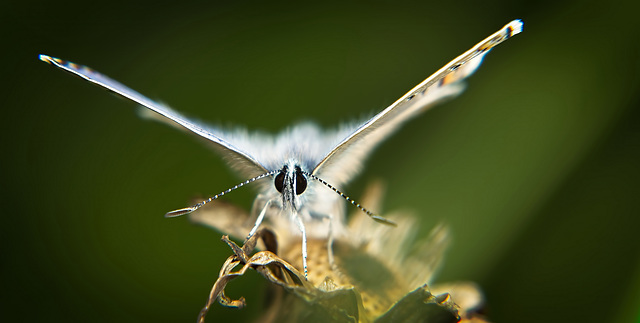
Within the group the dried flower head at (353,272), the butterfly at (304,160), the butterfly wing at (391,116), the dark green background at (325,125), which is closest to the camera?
the dried flower head at (353,272)

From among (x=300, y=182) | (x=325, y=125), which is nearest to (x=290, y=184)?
(x=300, y=182)

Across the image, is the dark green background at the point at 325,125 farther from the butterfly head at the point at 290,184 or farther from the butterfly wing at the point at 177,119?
the butterfly wing at the point at 177,119

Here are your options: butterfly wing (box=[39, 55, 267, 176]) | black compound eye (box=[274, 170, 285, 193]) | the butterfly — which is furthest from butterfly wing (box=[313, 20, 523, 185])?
butterfly wing (box=[39, 55, 267, 176])

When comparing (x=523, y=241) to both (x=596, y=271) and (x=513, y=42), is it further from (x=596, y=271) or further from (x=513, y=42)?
(x=513, y=42)

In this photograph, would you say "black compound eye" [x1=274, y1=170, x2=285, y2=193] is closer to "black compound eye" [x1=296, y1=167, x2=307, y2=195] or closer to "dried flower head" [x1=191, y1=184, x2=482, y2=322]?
"black compound eye" [x1=296, y1=167, x2=307, y2=195]

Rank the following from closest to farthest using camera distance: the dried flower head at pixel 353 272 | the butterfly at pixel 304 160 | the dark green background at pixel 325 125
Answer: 1. the dried flower head at pixel 353 272
2. the butterfly at pixel 304 160
3. the dark green background at pixel 325 125

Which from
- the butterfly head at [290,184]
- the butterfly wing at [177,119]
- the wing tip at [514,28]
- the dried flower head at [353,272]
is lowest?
the dried flower head at [353,272]

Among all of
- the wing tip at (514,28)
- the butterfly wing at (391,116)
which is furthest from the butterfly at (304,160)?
the wing tip at (514,28)
